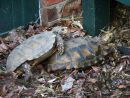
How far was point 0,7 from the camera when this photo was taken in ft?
13.2

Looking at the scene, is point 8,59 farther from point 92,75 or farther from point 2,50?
point 92,75

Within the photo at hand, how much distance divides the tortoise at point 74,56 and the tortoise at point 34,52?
0.17ft

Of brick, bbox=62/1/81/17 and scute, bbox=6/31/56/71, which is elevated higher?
brick, bbox=62/1/81/17

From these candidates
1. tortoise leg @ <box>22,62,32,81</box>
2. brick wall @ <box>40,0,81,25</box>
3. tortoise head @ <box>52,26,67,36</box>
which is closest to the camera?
tortoise leg @ <box>22,62,32,81</box>

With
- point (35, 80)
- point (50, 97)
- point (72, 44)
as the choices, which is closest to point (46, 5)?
point (72, 44)

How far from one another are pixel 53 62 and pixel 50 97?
394mm

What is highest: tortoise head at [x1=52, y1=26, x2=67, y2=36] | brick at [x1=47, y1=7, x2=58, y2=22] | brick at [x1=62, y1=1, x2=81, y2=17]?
brick at [x1=62, y1=1, x2=81, y2=17]

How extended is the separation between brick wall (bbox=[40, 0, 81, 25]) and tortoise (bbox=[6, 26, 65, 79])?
0.57 metres

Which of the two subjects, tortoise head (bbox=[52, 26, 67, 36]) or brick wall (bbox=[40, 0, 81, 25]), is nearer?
tortoise head (bbox=[52, 26, 67, 36])

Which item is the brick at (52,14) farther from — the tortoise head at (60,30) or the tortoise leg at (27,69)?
the tortoise leg at (27,69)

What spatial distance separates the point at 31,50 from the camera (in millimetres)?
3449

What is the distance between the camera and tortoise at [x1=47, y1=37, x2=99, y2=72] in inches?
134

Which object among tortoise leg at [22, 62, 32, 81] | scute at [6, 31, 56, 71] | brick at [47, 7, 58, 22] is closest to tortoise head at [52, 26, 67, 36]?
brick at [47, 7, 58, 22]

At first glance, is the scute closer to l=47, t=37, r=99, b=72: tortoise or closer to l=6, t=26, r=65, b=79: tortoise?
l=6, t=26, r=65, b=79: tortoise
